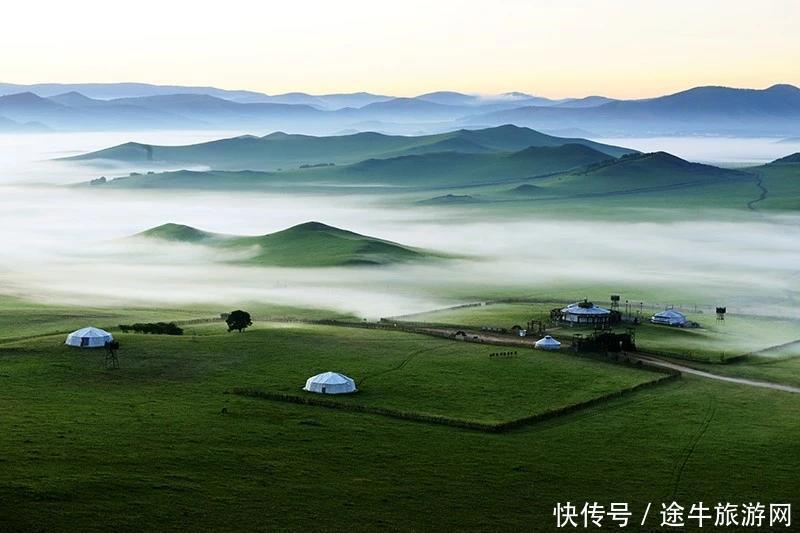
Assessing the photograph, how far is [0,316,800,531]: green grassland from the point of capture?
70.5 m

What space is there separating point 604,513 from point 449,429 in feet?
66.4

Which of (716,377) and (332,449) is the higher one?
(716,377)

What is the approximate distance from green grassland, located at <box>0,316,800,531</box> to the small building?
108ft

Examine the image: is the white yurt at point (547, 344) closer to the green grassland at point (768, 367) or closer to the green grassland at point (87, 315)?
the green grassland at point (768, 367)

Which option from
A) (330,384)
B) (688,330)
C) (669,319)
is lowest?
(330,384)

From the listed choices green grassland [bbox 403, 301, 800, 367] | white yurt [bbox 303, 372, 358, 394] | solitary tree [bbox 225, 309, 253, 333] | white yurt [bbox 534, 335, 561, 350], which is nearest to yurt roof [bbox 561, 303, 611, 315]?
green grassland [bbox 403, 301, 800, 367]

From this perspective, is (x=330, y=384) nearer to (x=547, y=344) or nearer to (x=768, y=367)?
(x=547, y=344)

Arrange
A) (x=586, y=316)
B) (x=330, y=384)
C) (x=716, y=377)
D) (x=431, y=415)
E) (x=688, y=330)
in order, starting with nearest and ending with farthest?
(x=431, y=415) → (x=330, y=384) → (x=716, y=377) → (x=586, y=316) → (x=688, y=330)

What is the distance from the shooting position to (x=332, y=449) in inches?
3287

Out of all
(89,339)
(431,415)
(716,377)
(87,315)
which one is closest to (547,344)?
(716,377)

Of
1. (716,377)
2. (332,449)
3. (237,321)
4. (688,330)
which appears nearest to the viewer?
(332,449)

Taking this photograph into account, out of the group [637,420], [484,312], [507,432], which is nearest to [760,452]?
[637,420]

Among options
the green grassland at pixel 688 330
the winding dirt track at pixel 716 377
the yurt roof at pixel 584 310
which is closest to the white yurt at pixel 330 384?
the winding dirt track at pixel 716 377

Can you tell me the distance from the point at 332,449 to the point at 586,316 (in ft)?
234
